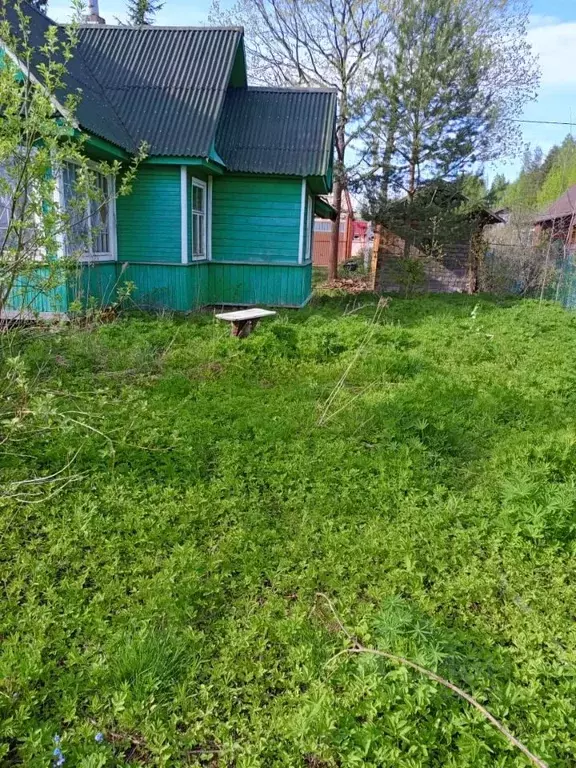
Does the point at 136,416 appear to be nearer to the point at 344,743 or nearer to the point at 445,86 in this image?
the point at 344,743

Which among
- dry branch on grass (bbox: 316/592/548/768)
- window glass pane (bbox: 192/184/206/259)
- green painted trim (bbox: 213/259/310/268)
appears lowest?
dry branch on grass (bbox: 316/592/548/768)

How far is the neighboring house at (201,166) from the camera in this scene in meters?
9.60

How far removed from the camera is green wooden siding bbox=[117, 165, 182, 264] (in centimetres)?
958

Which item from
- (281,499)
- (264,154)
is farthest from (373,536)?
(264,154)

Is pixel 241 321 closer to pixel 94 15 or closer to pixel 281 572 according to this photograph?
pixel 281 572

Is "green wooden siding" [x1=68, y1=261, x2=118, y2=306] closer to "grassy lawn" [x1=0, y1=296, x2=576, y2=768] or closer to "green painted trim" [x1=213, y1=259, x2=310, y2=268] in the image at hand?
→ "green painted trim" [x1=213, y1=259, x2=310, y2=268]

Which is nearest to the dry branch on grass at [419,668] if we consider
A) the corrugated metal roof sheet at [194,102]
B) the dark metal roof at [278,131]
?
the corrugated metal roof sheet at [194,102]

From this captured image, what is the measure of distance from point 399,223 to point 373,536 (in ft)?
47.2

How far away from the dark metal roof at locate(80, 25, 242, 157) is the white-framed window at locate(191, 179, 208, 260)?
1.07m

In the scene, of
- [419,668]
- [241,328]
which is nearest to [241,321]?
[241,328]

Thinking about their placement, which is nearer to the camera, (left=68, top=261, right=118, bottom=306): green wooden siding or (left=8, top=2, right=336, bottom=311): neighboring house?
(left=68, top=261, right=118, bottom=306): green wooden siding

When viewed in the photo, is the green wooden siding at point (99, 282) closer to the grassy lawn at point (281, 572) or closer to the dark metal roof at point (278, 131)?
the grassy lawn at point (281, 572)

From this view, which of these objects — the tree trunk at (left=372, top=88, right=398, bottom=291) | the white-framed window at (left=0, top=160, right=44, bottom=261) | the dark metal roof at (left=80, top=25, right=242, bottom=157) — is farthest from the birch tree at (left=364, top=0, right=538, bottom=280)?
the white-framed window at (left=0, top=160, right=44, bottom=261)

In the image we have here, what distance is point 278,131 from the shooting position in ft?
36.9
